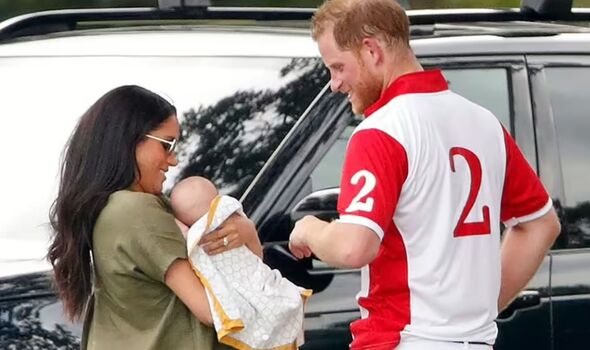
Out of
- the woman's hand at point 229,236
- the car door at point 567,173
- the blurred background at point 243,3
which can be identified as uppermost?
the woman's hand at point 229,236

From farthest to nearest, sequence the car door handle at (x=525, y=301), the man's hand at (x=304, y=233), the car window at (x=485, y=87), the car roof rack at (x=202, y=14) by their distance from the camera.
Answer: the car roof rack at (x=202, y=14) → the car window at (x=485, y=87) → the car door handle at (x=525, y=301) → the man's hand at (x=304, y=233)

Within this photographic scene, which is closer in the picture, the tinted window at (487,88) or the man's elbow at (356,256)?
the man's elbow at (356,256)

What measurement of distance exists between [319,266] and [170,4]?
1.78m

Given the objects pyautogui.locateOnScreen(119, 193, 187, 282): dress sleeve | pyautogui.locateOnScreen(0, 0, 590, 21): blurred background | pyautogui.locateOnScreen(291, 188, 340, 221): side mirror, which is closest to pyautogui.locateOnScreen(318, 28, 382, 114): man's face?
pyautogui.locateOnScreen(119, 193, 187, 282): dress sleeve

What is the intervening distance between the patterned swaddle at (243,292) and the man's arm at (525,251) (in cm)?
58

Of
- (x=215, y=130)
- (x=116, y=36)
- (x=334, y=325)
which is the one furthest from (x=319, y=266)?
(x=116, y=36)

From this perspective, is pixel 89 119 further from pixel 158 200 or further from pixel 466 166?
pixel 466 166

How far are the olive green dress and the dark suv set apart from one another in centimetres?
59

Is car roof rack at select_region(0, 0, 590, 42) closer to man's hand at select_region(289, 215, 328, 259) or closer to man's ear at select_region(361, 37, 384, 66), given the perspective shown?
man's ear at select_region(361, 37, 384, 66)

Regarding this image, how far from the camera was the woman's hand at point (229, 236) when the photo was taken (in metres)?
3.49

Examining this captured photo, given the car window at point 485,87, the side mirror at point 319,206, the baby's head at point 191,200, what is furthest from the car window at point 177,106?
the baby's head at point 191,200

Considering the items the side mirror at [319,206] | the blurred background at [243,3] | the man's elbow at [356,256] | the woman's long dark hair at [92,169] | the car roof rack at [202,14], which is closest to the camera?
the man's elbow at [356,256]

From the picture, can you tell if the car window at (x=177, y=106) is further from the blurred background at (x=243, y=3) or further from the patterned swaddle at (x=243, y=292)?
the blurred background at (x=243, y=3)

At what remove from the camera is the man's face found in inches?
135
